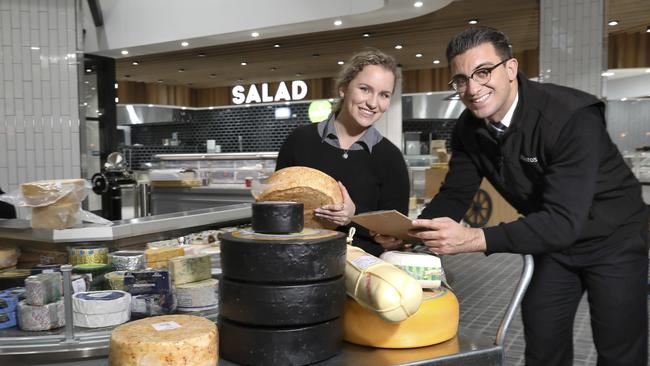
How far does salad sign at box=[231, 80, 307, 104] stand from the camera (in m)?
14.1

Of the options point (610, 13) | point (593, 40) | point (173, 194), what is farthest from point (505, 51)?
point (610, 13)

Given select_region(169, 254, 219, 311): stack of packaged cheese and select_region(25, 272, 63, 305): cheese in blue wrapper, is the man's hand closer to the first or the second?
select_region(169, 254, 219, 311): stack of packaged cheese

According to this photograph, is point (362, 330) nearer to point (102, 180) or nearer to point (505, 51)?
point (505, 51)

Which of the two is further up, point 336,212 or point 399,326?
point 336,212

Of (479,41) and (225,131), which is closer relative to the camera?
(479,41)

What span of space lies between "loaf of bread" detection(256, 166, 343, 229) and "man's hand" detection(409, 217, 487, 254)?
276 mm

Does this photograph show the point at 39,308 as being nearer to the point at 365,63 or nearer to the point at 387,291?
the point at 387,291

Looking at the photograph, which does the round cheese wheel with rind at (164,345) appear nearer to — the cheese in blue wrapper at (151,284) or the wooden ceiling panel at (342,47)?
the cheese in blue wrapper at (151,284)

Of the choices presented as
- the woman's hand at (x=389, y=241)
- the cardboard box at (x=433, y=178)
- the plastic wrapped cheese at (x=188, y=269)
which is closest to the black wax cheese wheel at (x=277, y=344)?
the woman's hand at (x=389, y=241)

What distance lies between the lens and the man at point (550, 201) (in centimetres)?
161

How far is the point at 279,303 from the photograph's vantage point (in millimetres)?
1064

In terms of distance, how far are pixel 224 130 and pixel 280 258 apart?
15140 mm

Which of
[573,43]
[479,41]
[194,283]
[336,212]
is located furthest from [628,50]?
[194,283]

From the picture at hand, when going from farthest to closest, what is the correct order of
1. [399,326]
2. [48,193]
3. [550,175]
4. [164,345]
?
[48,193] → [550,175] → [399,326] → [164,345]
